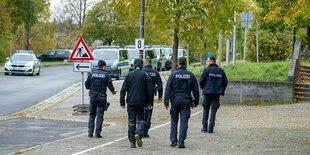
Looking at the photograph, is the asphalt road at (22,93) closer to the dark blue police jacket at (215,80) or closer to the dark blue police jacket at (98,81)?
the dark blue police jacket at (98,81)

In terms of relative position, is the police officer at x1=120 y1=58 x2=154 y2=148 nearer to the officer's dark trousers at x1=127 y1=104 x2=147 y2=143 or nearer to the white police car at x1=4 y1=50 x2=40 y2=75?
the officer's dark trousers at x1=127 y1=104 x2=147 y2=143

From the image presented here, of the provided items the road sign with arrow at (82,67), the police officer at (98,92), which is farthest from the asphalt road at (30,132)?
the road sign with arrow at (82,67)

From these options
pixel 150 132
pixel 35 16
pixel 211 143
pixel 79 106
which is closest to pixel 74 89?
pixel 79 106

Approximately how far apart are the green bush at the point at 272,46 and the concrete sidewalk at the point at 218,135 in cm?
1878

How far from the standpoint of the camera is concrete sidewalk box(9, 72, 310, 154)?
9188 mm

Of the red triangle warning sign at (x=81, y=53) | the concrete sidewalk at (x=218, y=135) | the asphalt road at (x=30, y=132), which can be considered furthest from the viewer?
the red triangle warning sign at (x=81, y=53)

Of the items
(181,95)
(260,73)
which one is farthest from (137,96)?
(260,73)

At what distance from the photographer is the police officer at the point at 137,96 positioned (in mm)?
9594

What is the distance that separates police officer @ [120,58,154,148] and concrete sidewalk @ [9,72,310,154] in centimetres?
34

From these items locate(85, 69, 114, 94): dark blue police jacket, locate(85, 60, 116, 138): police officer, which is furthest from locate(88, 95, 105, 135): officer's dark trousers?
locate(85, 69, 114, 94): dark blue police jacket

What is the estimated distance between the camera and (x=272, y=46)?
116ft

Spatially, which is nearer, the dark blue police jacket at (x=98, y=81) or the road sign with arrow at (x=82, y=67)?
the dark blue police jacket at (x=98, y=81)

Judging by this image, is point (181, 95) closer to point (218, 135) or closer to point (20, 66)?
point (218, 135)

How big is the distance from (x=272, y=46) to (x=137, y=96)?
27.2m
